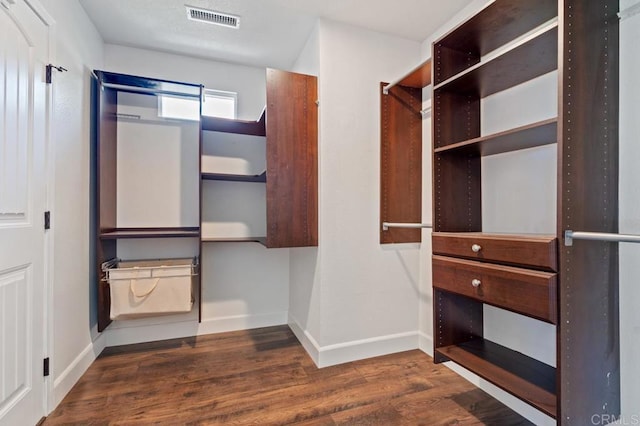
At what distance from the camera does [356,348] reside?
221 centimetres

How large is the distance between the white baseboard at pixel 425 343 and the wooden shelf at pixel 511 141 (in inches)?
56.4

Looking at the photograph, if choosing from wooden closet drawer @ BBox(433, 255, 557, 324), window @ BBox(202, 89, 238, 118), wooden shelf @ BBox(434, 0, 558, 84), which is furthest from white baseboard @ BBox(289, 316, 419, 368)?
window @ BBox(202, 89, 238, 118)

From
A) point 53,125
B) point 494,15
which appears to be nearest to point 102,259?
point 53,125

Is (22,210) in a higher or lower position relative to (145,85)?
lower

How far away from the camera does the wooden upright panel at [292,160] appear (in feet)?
6.97

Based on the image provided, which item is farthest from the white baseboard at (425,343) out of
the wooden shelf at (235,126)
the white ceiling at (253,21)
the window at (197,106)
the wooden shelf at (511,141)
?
the window at (197,106)

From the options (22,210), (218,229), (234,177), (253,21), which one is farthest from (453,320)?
(253,21)

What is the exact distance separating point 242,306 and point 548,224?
243cm

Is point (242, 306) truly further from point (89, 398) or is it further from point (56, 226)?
point (56, 226)

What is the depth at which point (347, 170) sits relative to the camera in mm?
2203

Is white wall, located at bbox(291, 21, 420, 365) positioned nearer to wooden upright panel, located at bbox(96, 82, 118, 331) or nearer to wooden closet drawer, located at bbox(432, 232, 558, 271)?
wooden closet drawer, located at bbox(432, 232, 558, 271)

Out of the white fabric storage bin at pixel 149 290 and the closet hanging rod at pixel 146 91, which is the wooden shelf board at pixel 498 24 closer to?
the closet hanging rod at pixel 146 91
